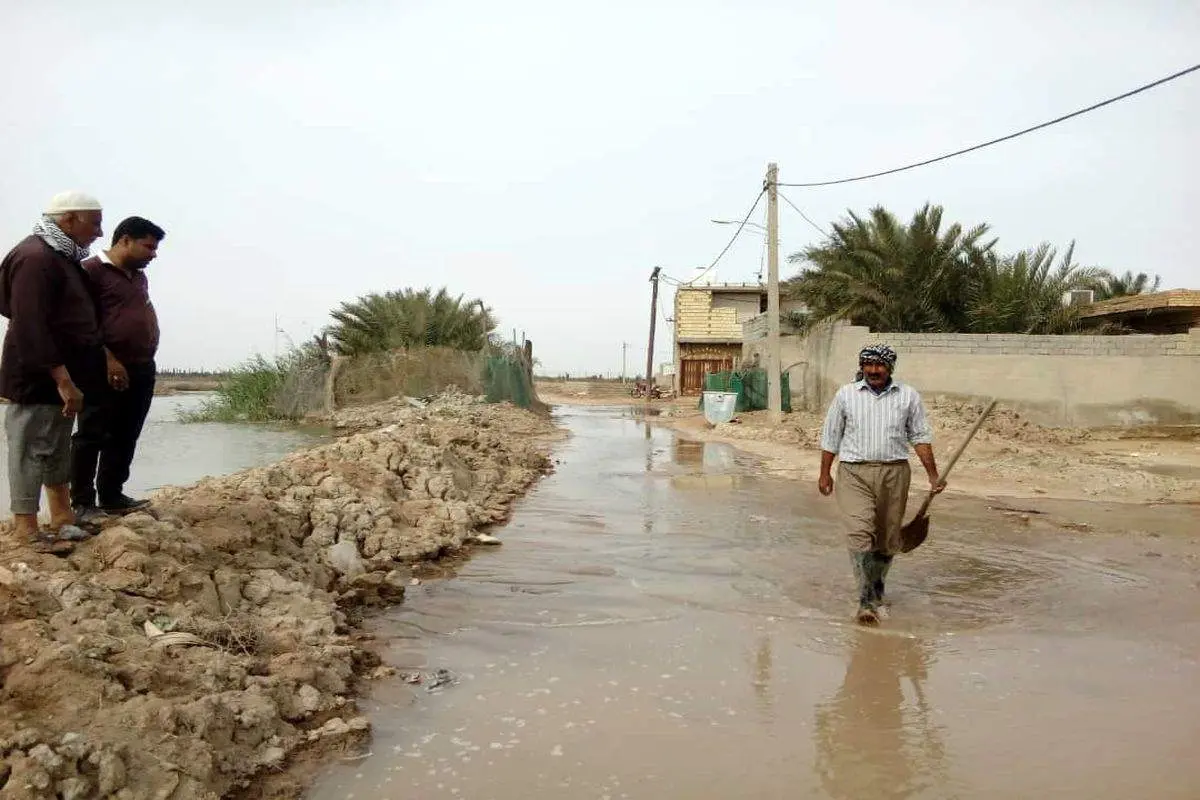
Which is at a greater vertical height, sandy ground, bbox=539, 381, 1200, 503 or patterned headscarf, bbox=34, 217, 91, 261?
patterned headscarf, bbox=34, 217, 91, 261

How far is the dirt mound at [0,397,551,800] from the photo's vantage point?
2488mm

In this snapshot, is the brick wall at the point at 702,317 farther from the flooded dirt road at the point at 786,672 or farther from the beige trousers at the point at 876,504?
the beige trousers at the point at 876,504

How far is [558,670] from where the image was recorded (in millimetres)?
3660

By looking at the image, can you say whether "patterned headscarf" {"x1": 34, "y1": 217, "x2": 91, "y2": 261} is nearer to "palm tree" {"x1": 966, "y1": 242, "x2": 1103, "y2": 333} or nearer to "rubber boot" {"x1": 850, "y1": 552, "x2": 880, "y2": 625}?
"rubber boot" {"x1": 850, "y1": 552, "x2": 880, "y2": 625}

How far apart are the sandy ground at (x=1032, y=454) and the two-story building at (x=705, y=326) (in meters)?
15.7

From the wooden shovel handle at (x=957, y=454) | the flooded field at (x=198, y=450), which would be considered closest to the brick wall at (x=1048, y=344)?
the wooden shovel handle at (x=957, y=454)

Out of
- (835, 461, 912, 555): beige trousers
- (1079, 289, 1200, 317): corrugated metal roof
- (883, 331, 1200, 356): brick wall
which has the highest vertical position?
(1079, 289, 1200, 317): corrugated metal roof

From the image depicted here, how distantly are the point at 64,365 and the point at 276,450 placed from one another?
12.0 metres

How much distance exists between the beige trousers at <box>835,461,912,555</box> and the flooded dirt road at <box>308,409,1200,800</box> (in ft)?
1.35

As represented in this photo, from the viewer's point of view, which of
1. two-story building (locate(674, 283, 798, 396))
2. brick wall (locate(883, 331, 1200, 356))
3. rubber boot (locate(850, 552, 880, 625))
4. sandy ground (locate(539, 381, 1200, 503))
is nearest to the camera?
rubber boot (locate(850, 552, 880, 625))

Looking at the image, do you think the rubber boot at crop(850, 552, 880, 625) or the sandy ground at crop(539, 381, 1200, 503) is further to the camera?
the sandy ground at crop(539, 381, 1200, 503)

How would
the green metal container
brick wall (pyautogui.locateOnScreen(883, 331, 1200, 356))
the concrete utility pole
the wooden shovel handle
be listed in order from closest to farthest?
1. the wooden shovel handle
2. brick wall (pyautogui.locateOnScreen(883, 331, 1200, 356))
3. the concrete utility pole
4. the green metal container

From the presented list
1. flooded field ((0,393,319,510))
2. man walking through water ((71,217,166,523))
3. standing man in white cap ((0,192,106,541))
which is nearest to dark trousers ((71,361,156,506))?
man walking through water ((71,217,166,523))

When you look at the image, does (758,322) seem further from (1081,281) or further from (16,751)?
(16,751)
